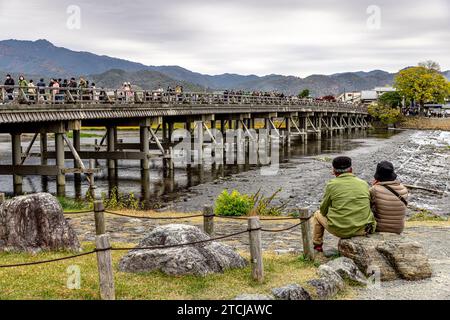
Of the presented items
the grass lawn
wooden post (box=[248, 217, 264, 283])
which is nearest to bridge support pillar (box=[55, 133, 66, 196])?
the grass lawn

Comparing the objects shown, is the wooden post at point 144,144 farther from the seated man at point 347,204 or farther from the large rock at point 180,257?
the seated man at point 347,204

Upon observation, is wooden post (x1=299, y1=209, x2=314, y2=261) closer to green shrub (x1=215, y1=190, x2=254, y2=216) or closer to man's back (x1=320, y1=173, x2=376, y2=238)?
man's back (x1=320, y1=173, x2=376, y2=238)

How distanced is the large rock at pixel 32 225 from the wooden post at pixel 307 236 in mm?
4674

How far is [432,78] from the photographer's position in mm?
103125

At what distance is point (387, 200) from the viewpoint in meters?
9.87

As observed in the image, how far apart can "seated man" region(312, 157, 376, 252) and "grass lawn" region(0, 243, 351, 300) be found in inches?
→ 36.6

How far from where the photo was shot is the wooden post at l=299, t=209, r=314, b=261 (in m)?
9.95

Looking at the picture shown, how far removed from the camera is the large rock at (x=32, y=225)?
1045cm

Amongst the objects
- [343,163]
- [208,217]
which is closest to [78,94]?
[208,217]

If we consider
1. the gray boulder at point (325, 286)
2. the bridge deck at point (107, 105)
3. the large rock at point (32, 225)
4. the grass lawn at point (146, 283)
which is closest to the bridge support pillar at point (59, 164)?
the bridge deck at point (107, 105)

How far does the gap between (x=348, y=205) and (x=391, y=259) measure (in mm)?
1174
